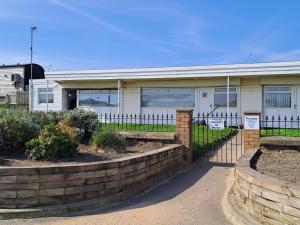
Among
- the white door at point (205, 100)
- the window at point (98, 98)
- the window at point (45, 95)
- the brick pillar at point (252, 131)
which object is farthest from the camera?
the window at point (45, 95)

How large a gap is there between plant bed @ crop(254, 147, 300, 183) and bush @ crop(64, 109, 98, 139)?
4479 mm

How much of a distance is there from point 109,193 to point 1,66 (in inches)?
1231

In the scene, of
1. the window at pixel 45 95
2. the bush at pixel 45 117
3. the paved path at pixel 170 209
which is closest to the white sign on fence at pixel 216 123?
the paved path at pixel 170 209

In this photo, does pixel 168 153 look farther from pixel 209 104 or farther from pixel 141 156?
pixel 209 104

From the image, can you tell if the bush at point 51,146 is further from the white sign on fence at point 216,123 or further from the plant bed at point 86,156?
the white sign on fence at point 216,123

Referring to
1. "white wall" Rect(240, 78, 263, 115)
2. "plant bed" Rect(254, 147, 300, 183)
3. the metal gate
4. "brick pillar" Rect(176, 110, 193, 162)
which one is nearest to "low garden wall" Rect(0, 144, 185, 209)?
"plant bed" Rect(254, 147, 300, 183)

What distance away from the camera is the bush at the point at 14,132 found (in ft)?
26.0

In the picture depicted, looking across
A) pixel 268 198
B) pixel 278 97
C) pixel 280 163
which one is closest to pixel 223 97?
pixel 278 97

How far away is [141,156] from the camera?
309 inches

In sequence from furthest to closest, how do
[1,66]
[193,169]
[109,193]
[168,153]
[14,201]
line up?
[1,66] < [193,169] < [168,153] < [109,193] < [14,201]

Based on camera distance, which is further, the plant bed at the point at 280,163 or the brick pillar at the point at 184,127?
the brick pillar at the point at 184,127

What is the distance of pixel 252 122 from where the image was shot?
9.88 metres

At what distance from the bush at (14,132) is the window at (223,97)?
14.6m

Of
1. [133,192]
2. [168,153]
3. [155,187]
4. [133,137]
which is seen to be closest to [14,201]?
[133,192]
